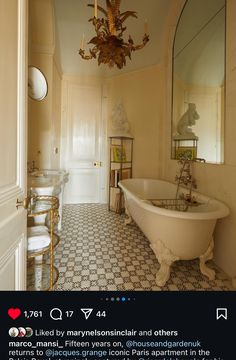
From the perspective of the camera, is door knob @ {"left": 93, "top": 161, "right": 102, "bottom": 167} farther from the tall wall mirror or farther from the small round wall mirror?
the small round wall mirror

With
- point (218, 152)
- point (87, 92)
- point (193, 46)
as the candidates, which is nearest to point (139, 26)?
point (193, 46)

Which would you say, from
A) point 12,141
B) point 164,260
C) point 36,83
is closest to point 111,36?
point 36,83

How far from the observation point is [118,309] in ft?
2.48

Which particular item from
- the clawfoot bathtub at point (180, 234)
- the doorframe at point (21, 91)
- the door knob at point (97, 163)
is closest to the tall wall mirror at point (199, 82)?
the clawfoot bathtub at point (180, 234)

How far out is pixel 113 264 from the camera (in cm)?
193

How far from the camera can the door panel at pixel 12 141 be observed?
0.73m

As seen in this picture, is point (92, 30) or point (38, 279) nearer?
point (38, 279)

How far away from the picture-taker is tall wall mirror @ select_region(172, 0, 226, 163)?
202 centimetres

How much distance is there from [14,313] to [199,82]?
2850 millimetres

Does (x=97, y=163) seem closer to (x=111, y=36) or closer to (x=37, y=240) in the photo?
(x=111, y=36)

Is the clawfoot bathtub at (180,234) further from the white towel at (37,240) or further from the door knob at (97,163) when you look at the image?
the door knob at (97,163)

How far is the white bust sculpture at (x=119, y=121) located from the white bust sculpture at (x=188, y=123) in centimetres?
115

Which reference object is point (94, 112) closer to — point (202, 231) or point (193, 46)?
point (193, 46)

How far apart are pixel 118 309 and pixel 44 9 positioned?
12.0ft
